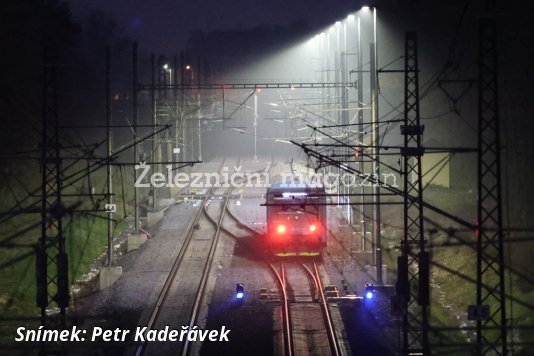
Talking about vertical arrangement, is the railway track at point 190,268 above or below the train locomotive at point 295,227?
below

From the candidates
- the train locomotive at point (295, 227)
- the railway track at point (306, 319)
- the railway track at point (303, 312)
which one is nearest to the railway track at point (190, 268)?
the railway track at point (303, 312)

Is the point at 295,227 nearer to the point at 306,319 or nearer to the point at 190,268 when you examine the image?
the point at 190,268

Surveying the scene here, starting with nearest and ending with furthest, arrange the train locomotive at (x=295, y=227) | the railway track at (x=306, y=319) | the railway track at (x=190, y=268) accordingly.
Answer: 1. the railway track at (x=306, y=319)
2. the railway track at (x=190, y=268)
3. the train locomotive at (x=295, y=227)

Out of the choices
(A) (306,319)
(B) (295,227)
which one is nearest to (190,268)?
(B) (295,227)

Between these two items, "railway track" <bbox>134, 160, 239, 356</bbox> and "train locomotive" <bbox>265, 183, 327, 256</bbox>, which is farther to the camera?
"train locomotive" <bbox>265, 183, 327, 256</bbox>

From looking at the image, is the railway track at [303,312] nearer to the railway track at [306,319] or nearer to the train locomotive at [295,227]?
the railway track at [306,319]

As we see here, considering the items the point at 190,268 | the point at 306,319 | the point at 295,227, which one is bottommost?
the point at 306,319

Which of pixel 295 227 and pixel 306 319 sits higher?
pixel 295 227

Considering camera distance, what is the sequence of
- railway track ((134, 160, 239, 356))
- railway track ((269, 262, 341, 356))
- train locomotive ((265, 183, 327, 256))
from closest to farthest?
railway track ((269, 262, 341, 356)) < railway track ((134, 160, 239, 356)) < train locomotive ((265, 183, 327, 256))

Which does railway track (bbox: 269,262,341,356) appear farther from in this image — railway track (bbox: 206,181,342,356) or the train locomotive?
the train locomotive

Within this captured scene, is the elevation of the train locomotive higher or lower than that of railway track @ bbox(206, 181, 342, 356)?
higher

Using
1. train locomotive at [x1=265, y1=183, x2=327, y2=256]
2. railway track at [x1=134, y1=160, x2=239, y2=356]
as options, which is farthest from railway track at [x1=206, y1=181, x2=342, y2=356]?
railway track at [x1=134, y1=160, x2=239, y2=356]

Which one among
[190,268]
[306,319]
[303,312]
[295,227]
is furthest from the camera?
[295,227]

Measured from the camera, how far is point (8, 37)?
2577 cm
